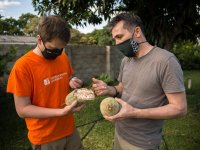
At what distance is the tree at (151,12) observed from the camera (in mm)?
7410

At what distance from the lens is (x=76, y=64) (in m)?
11.9

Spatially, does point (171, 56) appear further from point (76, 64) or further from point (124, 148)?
point (76, 64)

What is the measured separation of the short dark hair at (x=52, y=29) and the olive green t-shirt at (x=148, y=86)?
2.08ft

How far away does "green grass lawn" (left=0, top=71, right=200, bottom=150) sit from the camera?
5.54 meters

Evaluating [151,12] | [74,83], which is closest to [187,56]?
[151,12]

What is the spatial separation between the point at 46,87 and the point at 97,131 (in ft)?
12.5

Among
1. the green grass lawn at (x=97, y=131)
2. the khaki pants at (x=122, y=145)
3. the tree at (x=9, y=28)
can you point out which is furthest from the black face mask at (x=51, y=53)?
the tree at (x=9, y=28)

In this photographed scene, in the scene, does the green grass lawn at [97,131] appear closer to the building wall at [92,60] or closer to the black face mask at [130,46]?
the black face mask at [130,46]

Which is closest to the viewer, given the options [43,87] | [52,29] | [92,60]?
[52,29]

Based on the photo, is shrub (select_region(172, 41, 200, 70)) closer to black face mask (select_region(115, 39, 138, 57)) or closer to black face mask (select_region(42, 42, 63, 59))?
black face mask (select_region(115, 39, 138, 57))

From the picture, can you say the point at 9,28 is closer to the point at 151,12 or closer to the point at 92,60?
the point at 92,60

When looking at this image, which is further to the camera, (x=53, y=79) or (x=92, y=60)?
(x=92, y=60)

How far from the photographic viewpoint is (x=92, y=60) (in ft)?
41.4

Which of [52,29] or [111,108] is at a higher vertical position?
[52,29]
